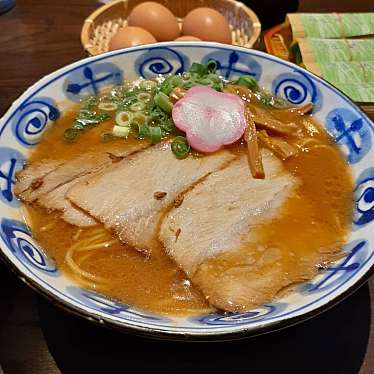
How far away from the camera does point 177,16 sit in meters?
3.30

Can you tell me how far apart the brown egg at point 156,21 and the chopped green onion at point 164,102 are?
2.99 ft

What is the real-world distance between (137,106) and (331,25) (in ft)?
4.81

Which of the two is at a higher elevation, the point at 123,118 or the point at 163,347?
the point at 123,118

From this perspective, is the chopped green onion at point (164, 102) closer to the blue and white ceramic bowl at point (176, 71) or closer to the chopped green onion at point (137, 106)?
the chopped green onion at point (137, 106)

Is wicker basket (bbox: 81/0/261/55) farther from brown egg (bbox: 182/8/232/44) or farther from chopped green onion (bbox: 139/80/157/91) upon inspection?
chopped green onion (bbox: 139/80/157/91)

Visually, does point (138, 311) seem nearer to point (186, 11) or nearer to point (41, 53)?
point (41, 53)

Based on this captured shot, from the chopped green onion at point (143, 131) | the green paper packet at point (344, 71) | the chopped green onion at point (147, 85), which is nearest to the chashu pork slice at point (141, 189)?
the chopped green onion at point (143, 131)

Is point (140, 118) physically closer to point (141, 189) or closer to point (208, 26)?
point (141, 189)

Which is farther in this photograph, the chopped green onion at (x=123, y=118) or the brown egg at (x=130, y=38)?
the brown egg at (x=130, y=38)

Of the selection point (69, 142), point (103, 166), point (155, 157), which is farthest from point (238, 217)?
point (69, 142)

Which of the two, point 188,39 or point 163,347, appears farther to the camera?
point 188,39

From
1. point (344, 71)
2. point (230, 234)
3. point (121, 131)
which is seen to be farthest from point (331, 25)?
point (230, 234)

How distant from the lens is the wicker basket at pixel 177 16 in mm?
2846

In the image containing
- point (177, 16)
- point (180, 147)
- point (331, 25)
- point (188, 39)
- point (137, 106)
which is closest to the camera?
point (180, 147)
